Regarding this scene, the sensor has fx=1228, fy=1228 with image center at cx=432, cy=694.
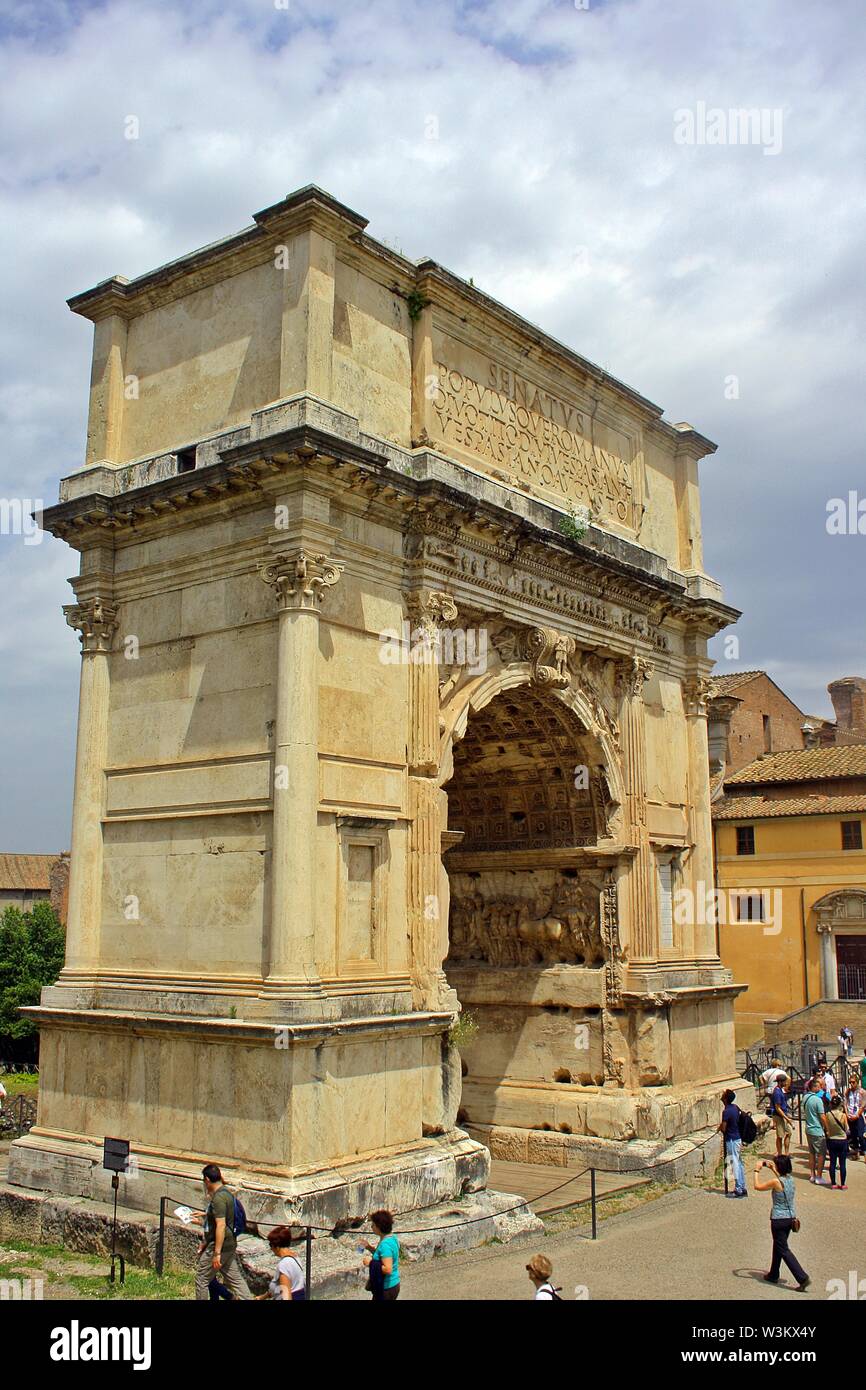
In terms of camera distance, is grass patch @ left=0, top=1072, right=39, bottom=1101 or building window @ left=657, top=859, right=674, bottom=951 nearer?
building window @ left=657, top=859, right=674, bottom=951

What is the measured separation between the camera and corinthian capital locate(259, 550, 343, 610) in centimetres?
1280

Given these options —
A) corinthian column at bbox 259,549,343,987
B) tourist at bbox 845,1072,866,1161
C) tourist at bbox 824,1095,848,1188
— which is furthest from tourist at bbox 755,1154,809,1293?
tourist at bbox 845,1072,866,1161

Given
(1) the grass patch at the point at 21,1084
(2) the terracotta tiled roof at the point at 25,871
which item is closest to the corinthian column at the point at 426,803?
(1) the grass patch at the point at 21,1084

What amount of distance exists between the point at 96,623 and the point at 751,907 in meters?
27.6

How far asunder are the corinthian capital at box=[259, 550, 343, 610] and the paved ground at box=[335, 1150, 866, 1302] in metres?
6.69

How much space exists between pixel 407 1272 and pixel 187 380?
1025cm

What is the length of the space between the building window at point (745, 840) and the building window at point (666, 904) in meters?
19.4

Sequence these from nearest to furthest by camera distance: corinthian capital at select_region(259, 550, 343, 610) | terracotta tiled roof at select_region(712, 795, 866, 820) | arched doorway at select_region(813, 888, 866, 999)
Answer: corinthian capital at select_region(259, 550, 343, 610) → arched doorway at select_region(813, 888, 866, 999) → terracotta tiled roof at select_region(712, 795, 866, 820)

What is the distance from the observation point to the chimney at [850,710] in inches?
1889

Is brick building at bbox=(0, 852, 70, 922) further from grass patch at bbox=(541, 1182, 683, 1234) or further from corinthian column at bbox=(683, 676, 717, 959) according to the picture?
grass patch at bbox=(541, 1182, 683, 1234)

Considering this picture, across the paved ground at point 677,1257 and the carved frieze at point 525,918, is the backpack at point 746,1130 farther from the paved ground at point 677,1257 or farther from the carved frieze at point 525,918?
the carved frieze at point 525,918

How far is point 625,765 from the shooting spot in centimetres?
1828

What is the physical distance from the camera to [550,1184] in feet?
53.1
